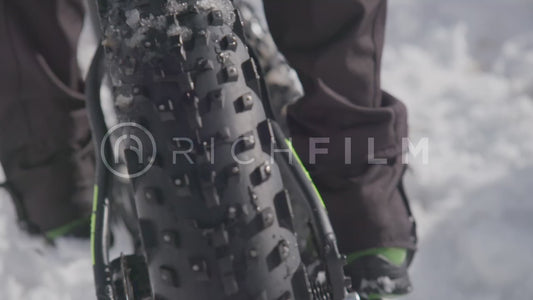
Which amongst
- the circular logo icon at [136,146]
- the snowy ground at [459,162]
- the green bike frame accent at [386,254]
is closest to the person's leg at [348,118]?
the green bike frame accent at [386,254]

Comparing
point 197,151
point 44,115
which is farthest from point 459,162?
point 197,151

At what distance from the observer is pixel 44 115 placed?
5.15ft

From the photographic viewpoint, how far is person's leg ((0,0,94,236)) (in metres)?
1.53

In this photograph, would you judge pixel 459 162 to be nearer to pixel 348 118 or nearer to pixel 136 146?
pixel 348 118

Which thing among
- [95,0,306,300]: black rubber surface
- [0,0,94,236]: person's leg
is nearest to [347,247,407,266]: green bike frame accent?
[95,0,306,300]: black rubber surface

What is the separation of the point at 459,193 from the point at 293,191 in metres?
0.86

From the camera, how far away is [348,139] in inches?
52.5

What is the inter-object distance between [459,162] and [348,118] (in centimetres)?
73

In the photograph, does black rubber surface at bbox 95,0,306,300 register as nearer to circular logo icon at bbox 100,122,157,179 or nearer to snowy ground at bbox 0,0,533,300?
circular logo icon at bbox 100,122,157,179

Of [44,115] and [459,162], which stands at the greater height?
[44,115]

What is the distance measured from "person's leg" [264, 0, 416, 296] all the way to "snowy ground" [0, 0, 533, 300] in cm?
26

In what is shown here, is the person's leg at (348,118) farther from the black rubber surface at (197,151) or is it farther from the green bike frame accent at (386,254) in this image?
the black rubber surface at (197,151)

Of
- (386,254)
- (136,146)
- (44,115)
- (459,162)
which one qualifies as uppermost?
(136,146)

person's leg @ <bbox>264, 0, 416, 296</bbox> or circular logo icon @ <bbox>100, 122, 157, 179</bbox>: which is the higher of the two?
circular logo icon @ <bbox>100, 122, 157, 179</bbox>
